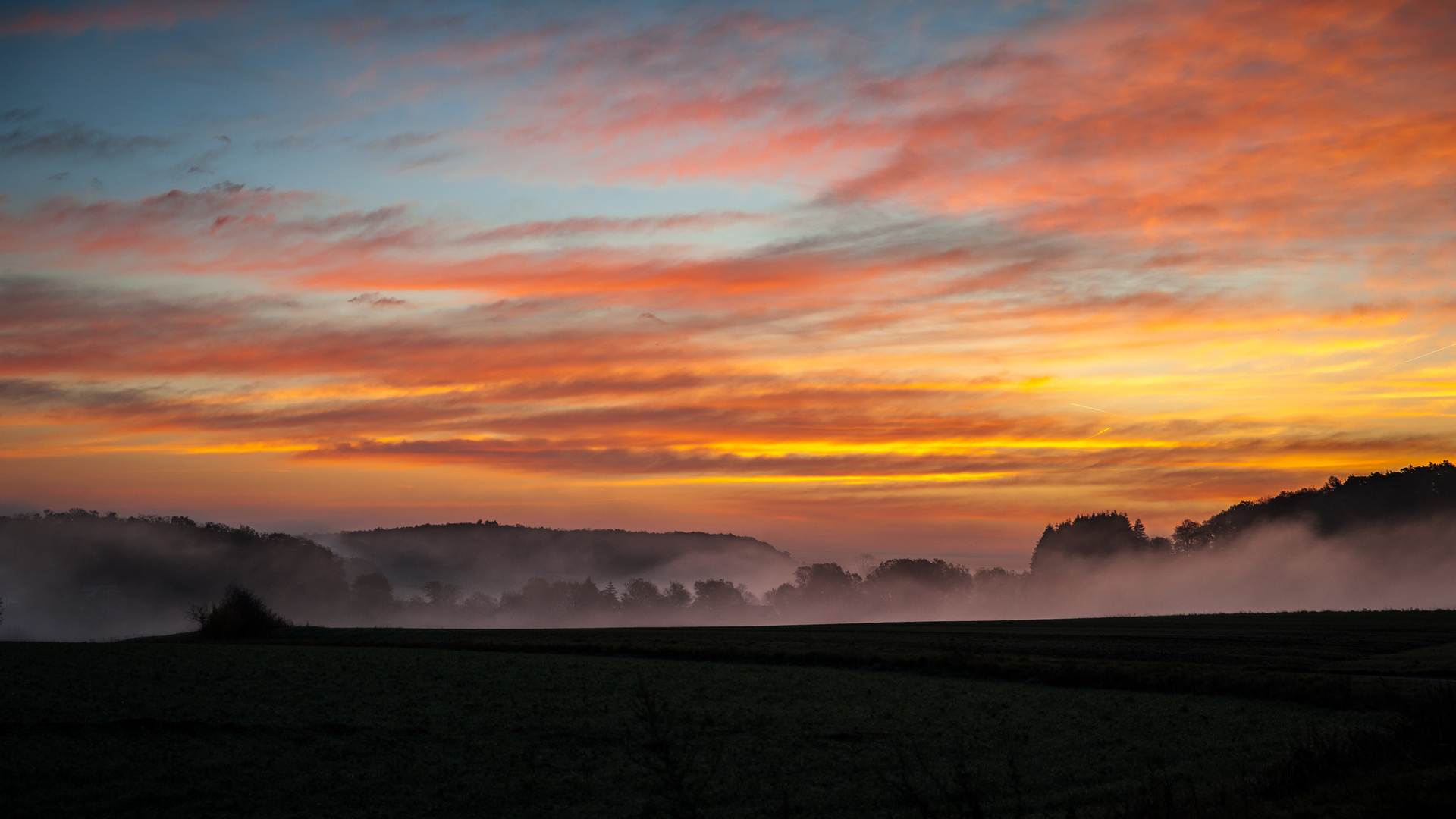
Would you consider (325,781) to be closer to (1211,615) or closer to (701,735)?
(701,735)

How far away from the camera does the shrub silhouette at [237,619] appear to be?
81250 millimetres

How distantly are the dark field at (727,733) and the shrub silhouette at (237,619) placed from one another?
26.6m

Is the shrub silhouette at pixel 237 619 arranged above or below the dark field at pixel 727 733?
below

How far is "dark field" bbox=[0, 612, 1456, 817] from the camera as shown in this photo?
67.0ft

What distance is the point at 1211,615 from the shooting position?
4242 inches

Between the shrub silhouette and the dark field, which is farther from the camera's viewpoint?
the shrub silhouette

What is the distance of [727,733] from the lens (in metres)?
31.7

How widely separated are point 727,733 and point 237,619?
67.8m

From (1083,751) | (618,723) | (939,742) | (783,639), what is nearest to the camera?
(1083,751)

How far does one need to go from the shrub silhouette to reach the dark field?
2655 cm

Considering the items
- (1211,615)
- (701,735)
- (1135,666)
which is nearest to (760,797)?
(701,735)

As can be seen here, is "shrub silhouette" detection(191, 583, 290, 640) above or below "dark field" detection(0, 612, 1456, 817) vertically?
below

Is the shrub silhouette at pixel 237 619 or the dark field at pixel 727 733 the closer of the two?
the dark field at pixel 727 733

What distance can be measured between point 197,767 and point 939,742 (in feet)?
72.9
